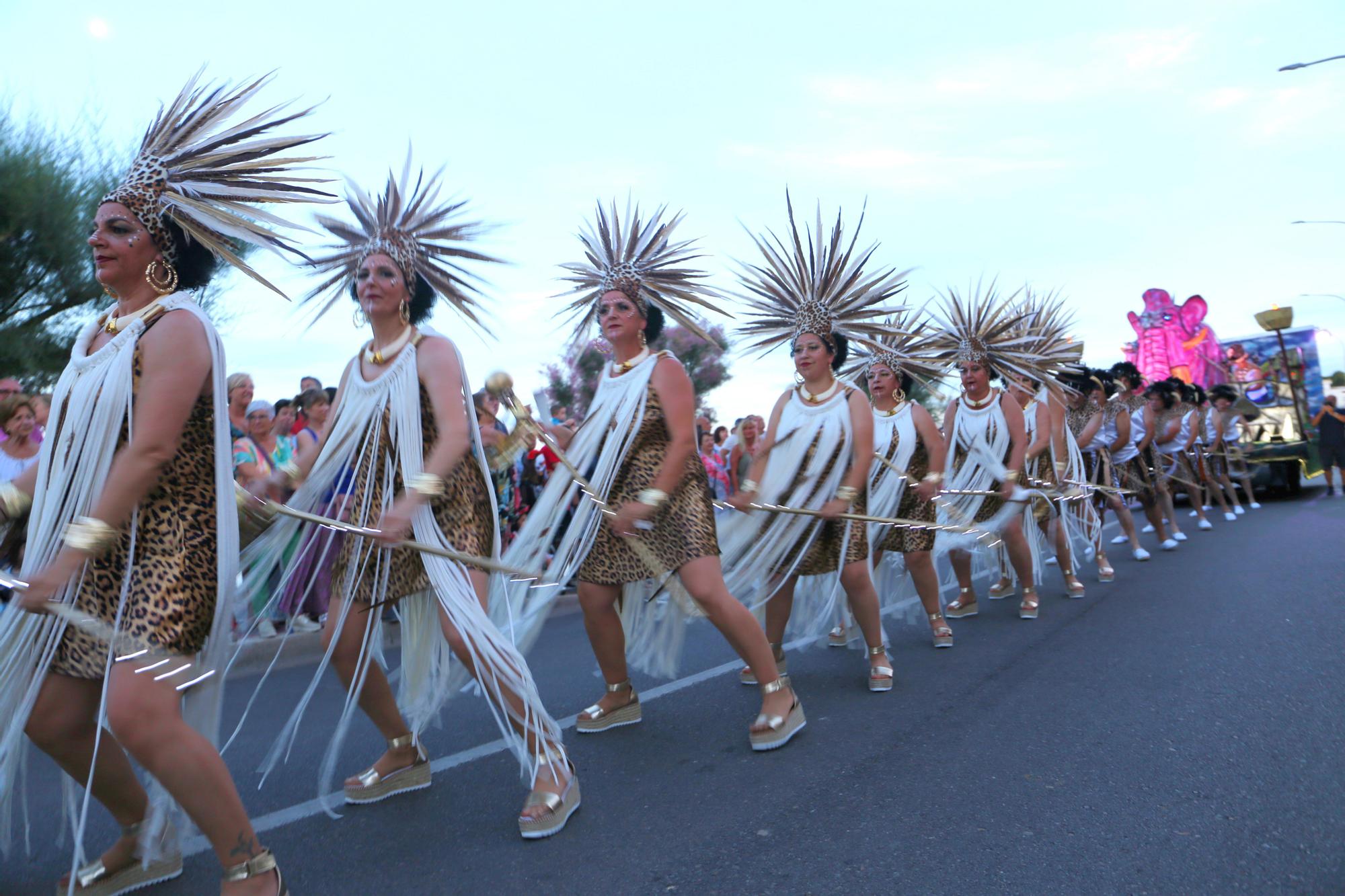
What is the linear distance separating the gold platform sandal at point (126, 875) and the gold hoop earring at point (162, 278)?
1.46 metres

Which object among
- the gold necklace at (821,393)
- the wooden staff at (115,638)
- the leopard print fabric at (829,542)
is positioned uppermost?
the gold necklace at (821,393)

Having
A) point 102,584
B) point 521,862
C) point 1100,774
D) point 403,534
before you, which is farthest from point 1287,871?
point 102,584

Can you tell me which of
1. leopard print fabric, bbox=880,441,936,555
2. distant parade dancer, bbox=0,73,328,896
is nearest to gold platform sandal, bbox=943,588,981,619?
leopard print fabric, bbox=880,441,936,555

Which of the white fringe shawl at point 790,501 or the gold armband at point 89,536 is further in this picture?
the white fringe shawl at point 790,501

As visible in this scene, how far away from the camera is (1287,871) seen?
282 centimetres

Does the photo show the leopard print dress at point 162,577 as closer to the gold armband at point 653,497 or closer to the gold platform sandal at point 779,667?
the gold armband at point 653,497

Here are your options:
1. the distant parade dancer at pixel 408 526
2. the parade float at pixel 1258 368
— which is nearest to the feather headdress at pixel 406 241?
the distant parade dancer at pixel 408 526

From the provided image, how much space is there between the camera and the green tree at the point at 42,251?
12.4 metres

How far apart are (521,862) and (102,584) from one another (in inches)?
54.3

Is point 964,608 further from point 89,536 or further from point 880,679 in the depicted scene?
point 89,536

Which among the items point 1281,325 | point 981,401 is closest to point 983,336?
point 981,401

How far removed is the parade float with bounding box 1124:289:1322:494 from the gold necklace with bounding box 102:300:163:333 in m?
17.8

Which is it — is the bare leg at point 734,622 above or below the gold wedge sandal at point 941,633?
above

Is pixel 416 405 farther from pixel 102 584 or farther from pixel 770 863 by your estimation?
pixel 770 863
